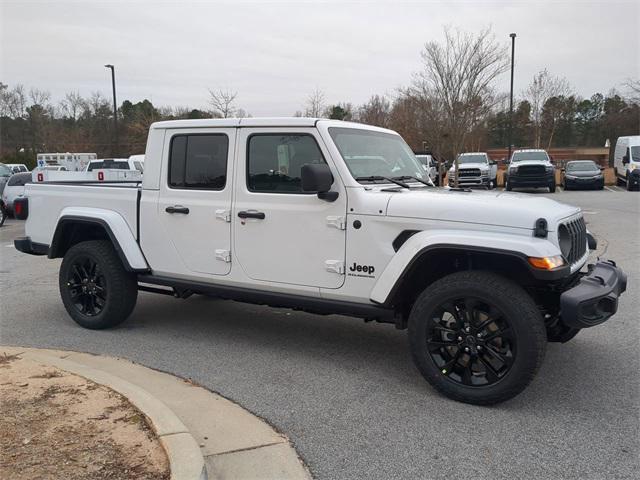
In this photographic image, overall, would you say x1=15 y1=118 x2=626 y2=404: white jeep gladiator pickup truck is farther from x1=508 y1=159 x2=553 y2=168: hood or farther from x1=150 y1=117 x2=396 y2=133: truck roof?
x1=508 y1=159 x2=553 y2=168: hood

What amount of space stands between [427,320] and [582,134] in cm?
5541

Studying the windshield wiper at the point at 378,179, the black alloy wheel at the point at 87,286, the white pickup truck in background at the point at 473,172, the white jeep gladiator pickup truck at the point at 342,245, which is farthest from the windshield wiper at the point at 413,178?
the white pickup truck in background at the point at 473,172

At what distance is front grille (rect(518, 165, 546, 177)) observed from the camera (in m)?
22.8

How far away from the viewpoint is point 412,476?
3.05m

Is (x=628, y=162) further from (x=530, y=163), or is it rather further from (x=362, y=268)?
(x=362, y=268)

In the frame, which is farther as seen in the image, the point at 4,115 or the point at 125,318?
the point at 4,115

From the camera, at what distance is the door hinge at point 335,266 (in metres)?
4.33

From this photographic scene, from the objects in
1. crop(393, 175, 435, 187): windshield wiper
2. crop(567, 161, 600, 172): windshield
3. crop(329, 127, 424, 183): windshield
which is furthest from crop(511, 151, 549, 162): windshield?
crop(393, 175, 435, 187): windshield wiper

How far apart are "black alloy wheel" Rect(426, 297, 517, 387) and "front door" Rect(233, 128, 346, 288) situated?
2.81 feet

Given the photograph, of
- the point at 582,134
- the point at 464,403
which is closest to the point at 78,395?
the point at 464,403

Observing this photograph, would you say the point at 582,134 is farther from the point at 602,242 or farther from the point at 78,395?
the point at 78,395

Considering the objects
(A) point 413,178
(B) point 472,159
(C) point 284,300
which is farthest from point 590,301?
(B) point 472,159

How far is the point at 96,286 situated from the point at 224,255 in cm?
166

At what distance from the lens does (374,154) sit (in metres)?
4.86
